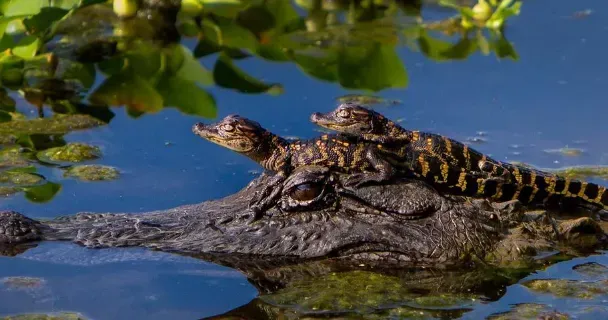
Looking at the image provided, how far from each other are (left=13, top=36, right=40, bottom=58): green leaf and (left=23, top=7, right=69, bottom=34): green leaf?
0.10 m

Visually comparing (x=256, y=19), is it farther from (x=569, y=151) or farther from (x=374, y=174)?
(x=374, y=174)

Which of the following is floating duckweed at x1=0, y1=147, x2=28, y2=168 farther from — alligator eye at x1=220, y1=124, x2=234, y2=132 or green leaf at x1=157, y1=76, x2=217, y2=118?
alligator eye at x1=220, y1=124, x2=234, y2=132

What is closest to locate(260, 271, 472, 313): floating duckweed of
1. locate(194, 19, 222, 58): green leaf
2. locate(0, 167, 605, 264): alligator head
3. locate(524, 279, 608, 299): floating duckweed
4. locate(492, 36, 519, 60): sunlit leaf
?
locate(0, 167, 605, 264): alligator head

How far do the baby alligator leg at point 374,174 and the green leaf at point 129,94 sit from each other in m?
3.99

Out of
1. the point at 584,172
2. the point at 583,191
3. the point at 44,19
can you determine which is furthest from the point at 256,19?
the point at 583,191

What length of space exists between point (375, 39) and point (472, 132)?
3157 millimetres

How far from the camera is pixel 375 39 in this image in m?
11.4

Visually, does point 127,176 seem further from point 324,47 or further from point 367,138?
point 324,47

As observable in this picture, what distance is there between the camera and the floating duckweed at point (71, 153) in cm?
798

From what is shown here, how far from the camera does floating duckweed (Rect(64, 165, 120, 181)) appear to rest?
755 cm

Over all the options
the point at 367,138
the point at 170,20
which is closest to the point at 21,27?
the point at 170,20

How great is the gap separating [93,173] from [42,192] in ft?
1.75

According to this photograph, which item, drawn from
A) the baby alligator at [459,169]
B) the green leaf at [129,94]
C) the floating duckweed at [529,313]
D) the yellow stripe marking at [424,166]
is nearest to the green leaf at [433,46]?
the green leaf at [129,94]

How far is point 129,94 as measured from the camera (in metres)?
9.63
